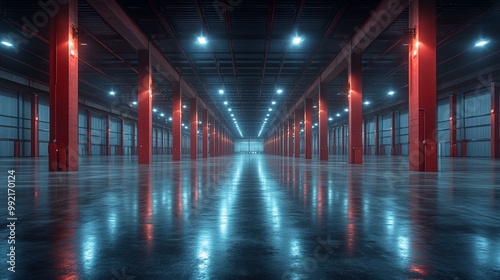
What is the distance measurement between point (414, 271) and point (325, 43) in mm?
22752

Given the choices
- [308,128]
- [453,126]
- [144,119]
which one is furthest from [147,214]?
[453,126]

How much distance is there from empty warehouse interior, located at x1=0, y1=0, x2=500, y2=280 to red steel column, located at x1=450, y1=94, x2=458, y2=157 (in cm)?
54

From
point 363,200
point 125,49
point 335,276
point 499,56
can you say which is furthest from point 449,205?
point 499,56

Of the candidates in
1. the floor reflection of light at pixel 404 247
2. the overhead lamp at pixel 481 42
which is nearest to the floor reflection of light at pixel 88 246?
the floor reflection of light at pixel 404 247

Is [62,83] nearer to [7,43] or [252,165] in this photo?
[252,165]

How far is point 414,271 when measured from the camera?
2926 mm

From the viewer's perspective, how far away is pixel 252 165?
23828mm

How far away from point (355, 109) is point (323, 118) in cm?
869

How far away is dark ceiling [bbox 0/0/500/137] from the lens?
717 inches

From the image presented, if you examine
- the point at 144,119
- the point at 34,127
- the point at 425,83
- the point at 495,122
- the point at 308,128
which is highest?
the point at 425,83

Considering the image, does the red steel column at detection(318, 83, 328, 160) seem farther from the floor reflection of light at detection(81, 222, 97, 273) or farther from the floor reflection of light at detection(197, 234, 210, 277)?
the floor reflection of light at detection(197, 234, 210, 277)

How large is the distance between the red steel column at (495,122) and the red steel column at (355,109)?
19371 millimetres

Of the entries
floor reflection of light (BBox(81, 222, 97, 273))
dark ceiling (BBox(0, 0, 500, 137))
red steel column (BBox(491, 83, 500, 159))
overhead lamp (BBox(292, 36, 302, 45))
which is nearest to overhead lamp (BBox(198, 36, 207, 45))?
dark ceiling (BBox(0, 0, 500, 137))

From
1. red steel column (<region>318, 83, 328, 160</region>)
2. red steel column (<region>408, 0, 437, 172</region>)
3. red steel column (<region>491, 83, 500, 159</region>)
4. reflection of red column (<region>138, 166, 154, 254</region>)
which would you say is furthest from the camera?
red steel column (<region>491, 83, 500, 159</region>)
